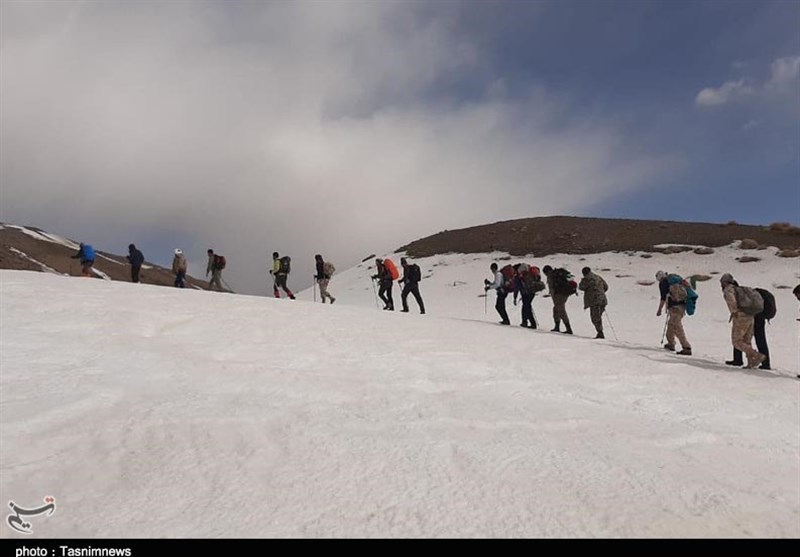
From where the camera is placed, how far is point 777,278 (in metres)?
27.8

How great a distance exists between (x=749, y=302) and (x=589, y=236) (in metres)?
42.5

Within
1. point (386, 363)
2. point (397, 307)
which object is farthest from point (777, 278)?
point (386, 363)

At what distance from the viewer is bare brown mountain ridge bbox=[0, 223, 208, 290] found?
50.4 metres

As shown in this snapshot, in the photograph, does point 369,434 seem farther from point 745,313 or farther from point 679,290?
point 679,290

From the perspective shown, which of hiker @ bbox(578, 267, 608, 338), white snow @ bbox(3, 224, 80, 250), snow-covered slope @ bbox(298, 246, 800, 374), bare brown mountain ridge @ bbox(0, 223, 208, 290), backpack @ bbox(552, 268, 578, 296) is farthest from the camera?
white snow @ bbox(3, 224, 80, 250)

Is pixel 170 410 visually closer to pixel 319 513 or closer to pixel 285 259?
pixel 319 513

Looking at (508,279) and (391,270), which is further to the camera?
(391,270)

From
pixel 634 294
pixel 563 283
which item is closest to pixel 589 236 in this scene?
pixel 634 294

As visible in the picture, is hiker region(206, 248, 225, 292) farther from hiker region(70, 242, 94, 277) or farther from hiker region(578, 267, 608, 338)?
hiker region(578, 267, 608, 338)

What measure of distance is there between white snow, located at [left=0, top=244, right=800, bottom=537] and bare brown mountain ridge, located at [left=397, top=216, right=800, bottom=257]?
32.4 m

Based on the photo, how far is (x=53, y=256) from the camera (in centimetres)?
5709

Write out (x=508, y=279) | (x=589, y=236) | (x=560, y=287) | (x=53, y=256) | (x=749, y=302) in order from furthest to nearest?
(x=53, y=256) < (x=589, y=236) < (x=508, y=279) < (x=560, y=287) < (x=749, y=302)

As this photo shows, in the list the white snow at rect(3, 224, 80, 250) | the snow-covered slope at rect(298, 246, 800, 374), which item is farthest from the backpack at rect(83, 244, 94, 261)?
the white snow at rect(3, 224, 80, 250)
